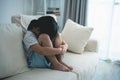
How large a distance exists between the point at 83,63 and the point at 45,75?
57 cm

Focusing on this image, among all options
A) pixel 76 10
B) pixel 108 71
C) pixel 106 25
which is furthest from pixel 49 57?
pixel 106 25

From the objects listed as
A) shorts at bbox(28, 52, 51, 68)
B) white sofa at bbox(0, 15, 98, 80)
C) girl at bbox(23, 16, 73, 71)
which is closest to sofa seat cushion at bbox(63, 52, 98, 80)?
white sofa at bbox(0, 15, 98, 80)

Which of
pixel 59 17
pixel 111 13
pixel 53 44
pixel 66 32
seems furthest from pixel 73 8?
pixel 53 44

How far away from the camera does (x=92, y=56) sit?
2201mm

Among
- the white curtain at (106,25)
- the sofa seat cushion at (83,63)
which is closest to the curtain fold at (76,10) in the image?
the white curtain at (106,25)

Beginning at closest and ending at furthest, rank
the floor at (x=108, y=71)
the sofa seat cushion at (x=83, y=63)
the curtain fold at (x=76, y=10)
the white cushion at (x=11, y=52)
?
the white cushion at (x=11, y=52)
the sofa seat cushion at (x=83, y=63)
the floor at (x=108, y=71)
the curtain fold at (x=76, y=10)

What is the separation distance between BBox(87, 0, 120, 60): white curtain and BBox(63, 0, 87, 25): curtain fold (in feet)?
0.57

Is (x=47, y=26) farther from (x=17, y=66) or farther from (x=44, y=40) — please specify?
(x=17, y=66)

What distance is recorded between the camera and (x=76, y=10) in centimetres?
335

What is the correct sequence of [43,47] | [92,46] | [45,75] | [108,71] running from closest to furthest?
[45,75] → [43,47] → [92,46] → [108,71]

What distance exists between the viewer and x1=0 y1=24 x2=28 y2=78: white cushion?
1.46m

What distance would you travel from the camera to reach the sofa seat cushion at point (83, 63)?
1773mm

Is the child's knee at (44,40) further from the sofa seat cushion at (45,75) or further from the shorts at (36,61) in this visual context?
the sofa seat cushion at (45,75)

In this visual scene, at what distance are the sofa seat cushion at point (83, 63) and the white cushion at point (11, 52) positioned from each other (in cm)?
52
